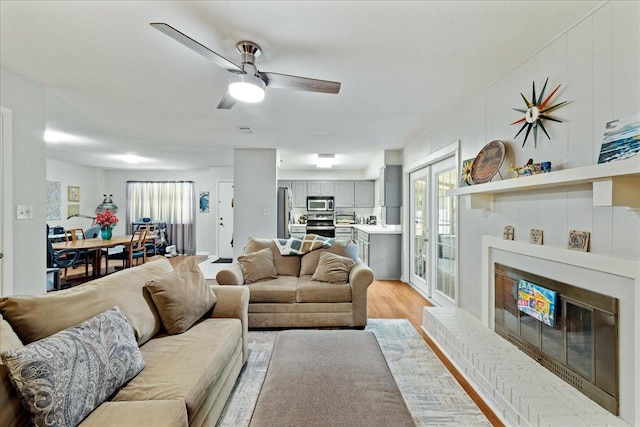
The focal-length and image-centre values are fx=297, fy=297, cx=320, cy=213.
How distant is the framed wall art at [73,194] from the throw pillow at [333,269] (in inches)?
295

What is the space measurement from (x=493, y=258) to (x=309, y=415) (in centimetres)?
220

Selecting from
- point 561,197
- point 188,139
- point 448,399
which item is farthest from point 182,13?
point 188,139

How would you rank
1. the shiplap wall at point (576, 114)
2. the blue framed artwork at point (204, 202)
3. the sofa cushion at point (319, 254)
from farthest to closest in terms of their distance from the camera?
the blue framed artwork at point (204, 202)
the sofa cushion at point (319, 254)
the shiplap wall at point (576, 114)

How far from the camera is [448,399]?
6.60 ft

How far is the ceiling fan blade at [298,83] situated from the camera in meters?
2.04

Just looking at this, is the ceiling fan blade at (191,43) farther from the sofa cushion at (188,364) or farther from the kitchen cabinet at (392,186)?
the kitchen cabinet at (392,186)

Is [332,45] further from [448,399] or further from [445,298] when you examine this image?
[445,298]

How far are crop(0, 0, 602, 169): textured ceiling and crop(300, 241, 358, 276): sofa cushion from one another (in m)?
1.60

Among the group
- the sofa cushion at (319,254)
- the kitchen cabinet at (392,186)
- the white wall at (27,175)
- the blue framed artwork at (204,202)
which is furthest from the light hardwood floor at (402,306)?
the blue framed artwork at (204,202)

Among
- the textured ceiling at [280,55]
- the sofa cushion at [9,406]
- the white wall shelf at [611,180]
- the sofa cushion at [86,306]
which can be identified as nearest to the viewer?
the sofa cushion at [9,406]

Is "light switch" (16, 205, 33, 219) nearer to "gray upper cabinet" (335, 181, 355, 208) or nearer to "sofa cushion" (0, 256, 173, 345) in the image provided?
"sofa cushion" (0, 256, 173, 345)

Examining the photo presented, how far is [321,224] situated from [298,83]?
6197mm

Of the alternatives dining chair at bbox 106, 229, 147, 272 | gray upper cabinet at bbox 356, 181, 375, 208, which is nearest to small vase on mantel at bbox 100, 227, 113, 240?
dining chair at bbox 106, 229, 147, 272

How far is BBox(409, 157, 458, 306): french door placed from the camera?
3705mm
